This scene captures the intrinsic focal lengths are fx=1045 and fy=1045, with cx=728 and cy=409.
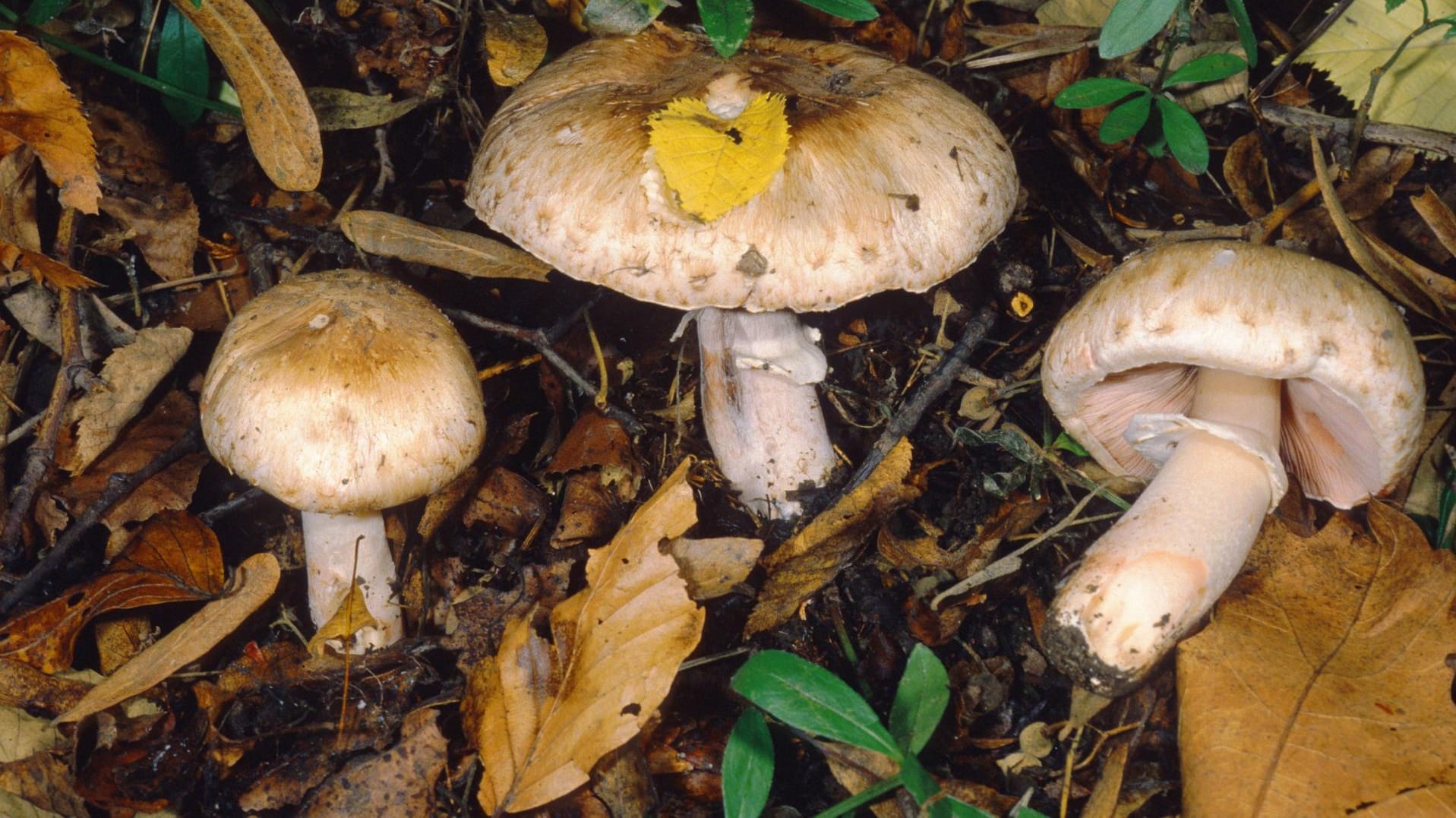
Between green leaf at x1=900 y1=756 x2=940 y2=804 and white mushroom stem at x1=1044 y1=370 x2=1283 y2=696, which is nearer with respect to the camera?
green leaf at x1=900 y1=756 x2=940 y2=804

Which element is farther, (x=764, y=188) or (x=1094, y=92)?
(x=1094, y=92)

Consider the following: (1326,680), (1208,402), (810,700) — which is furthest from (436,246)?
(1326,680)

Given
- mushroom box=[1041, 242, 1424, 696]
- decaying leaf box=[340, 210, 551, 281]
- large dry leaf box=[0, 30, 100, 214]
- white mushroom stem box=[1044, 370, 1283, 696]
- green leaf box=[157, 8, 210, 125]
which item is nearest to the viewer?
mushroom box=[1041, 242, 1424, 696]

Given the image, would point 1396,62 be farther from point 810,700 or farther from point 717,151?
point 810,700

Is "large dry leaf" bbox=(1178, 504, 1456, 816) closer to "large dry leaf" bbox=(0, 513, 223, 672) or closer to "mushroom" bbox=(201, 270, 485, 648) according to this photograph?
"mushroom" bbox=(201, 270, 485, 648)

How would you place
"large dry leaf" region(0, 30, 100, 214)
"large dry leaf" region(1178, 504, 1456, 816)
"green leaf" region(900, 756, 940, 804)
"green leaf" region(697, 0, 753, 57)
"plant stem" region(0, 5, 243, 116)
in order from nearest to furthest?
"green leaf" region(900, 756, 940, 804), "large dry leaf" region(1178, 504, 1456, 816), "green leaf" region(697, 0, 753, 57), "large dry leaf" region(0, 30, 100, 214), "plant stem" region(0, 5, 243, 116)

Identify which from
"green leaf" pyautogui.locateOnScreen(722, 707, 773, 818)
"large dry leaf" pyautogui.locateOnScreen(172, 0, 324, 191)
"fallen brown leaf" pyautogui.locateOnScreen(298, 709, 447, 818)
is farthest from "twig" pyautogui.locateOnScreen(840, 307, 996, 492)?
"large dry leaf" pyautogui.locateOnScreen(172, 0, 324, 191)

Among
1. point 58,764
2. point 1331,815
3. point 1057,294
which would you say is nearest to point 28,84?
point 58,764

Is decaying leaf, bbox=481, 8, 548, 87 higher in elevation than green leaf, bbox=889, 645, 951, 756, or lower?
higher
